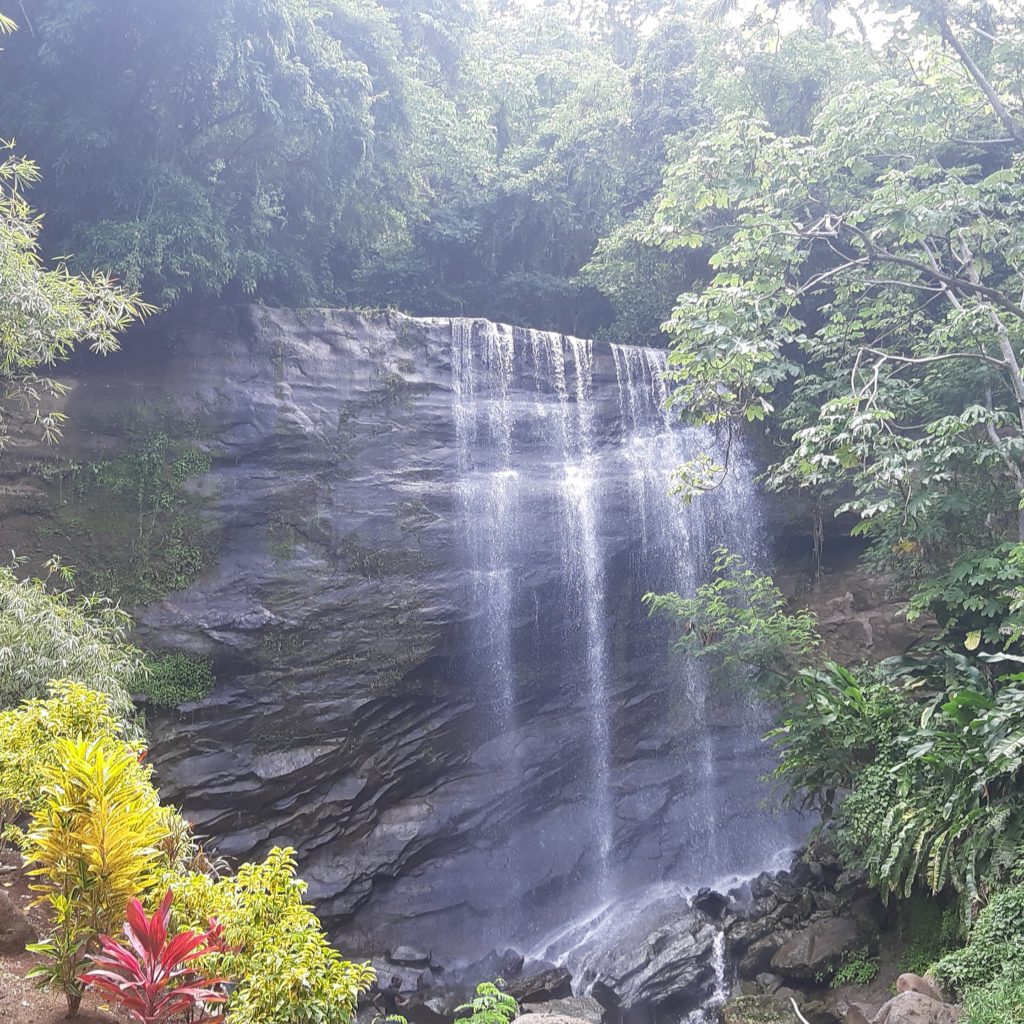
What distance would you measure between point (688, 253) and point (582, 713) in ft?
30.5

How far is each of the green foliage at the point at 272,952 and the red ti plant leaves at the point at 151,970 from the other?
15cm

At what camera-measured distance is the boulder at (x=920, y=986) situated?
5.60 m

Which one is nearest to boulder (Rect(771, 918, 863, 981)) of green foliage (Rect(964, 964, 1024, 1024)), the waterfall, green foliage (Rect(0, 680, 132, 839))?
the waterfall

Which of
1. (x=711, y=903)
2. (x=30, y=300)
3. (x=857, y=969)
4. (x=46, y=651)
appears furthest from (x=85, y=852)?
(x=711, y=903)

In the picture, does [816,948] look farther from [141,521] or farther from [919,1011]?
[141,521]

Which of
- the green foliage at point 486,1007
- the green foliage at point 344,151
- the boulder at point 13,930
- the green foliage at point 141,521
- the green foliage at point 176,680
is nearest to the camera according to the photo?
the boulder at point 13,930

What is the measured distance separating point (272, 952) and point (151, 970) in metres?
0.49

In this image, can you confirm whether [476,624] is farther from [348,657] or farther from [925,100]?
[925,100]

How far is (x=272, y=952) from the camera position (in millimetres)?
3459

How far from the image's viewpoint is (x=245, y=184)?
492 inches

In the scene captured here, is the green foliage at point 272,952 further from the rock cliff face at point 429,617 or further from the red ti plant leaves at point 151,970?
the rock cliff face at point 429,617

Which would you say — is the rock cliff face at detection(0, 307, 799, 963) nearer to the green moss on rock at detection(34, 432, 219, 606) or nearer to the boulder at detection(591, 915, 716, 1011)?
the green moss on rock at detection(34, 432, 219, 606)

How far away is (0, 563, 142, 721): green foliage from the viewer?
260 inches

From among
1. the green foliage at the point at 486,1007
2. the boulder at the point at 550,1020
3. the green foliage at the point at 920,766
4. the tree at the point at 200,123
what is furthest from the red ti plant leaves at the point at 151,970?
the tree at the point at 200,123
